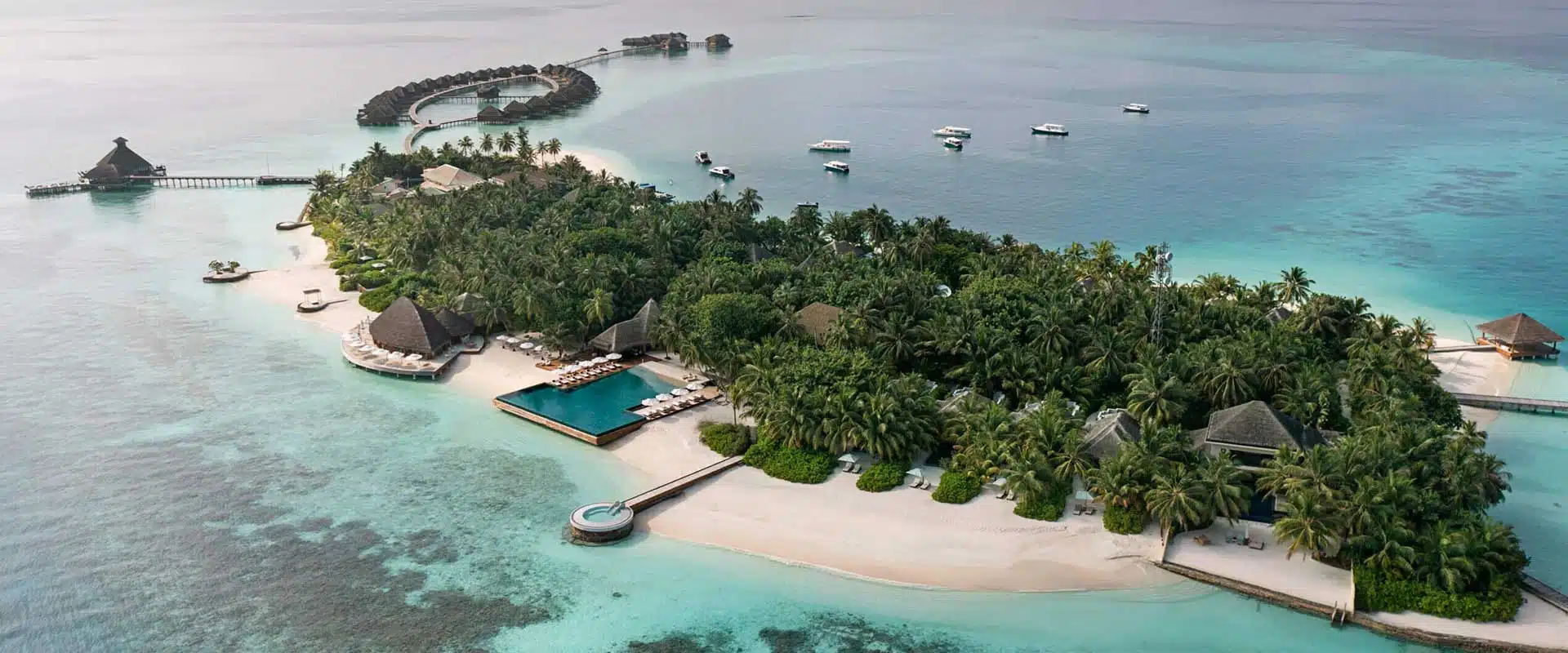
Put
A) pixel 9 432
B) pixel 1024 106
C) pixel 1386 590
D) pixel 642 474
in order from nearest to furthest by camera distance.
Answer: pixel 1386 590, pixel 642 474, pixel 9 432, pixel 1024 106

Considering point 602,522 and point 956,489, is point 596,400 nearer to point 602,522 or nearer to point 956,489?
point 602,522

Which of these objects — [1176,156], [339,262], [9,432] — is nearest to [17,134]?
[339,262]

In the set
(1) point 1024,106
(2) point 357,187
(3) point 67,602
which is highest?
(1) point 1024,106

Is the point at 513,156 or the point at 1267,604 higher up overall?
the point at 513,156

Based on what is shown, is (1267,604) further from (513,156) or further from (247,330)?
(513,156)

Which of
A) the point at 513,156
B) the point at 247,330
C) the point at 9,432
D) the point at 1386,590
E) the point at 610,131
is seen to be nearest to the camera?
the point at 1386,590

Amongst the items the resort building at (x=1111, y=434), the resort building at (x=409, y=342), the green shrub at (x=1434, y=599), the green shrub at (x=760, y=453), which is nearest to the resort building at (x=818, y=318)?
the green shrub at (x=760, y=453)
